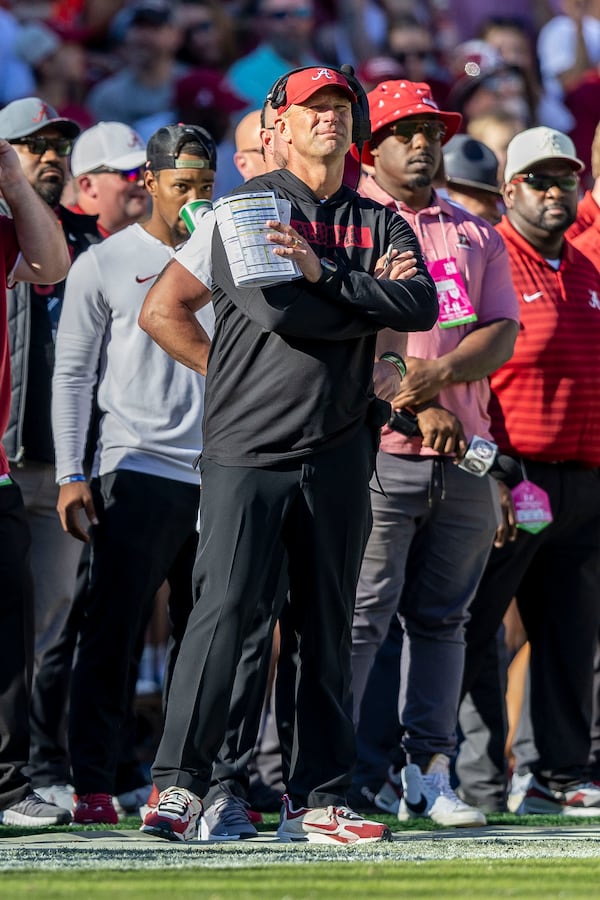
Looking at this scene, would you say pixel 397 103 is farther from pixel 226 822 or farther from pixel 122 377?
pixel 226 822

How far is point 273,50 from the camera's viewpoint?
1200 cm

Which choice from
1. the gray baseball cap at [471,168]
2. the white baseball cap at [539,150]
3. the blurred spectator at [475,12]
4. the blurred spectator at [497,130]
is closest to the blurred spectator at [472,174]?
the gray baseball cap at [471,168]

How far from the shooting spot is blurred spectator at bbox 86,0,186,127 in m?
11.2

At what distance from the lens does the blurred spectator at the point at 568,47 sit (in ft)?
44.0

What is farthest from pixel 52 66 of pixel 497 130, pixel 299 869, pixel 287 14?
pixel 299 869

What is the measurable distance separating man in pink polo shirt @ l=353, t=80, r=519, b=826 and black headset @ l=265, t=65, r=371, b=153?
3.45ft

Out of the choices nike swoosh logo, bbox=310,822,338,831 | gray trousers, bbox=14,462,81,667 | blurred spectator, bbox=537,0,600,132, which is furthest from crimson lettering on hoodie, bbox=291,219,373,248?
blurred spectator, bbox=537,0,600,132

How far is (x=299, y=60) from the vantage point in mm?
12000

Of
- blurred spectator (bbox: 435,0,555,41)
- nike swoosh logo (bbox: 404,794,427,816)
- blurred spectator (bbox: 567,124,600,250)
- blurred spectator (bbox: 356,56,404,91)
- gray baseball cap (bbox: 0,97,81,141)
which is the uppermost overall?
blurred spectator (bbox: 435,0,555,41)

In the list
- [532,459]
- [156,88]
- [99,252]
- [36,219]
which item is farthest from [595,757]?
[156,88]

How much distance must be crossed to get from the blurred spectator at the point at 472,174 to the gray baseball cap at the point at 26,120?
6.17 ft

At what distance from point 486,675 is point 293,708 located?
194cm

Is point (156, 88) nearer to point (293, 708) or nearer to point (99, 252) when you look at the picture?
point (99, 252)

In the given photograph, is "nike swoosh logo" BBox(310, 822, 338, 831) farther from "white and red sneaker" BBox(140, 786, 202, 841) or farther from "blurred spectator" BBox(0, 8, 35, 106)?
"blurred spectator" BBox(0, 8, 35, 106)
